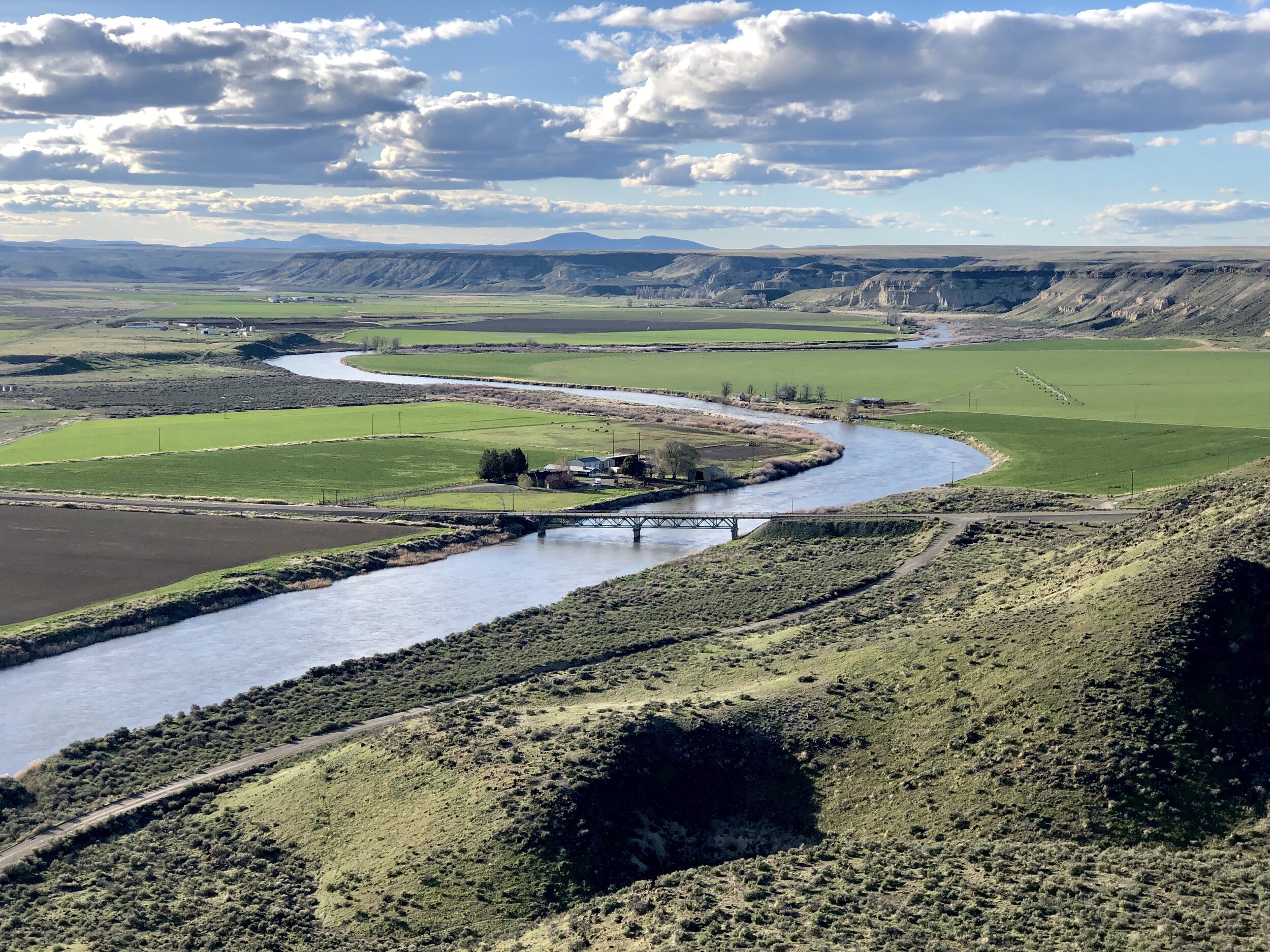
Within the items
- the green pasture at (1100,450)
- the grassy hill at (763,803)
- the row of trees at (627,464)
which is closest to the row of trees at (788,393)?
the green pasture at (1100,450)

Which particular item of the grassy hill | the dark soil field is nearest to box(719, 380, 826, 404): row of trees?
the dark soil field

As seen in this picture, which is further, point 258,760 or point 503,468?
point 503,468

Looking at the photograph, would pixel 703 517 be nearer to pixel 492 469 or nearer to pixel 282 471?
pixel 492 469

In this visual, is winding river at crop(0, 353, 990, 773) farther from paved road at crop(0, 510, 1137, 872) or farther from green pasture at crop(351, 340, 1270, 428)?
green pasture at crop(351, 340, 1270, 428)

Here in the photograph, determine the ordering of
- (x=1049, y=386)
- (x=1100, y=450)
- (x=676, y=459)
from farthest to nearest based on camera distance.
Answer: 1. (x=1049, y=386)
2. (x=1100, y=450)
3. (x=676, y=459)

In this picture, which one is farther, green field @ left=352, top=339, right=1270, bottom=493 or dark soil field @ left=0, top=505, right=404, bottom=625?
green field @ left=352, top=339, right=1270, bottom=493

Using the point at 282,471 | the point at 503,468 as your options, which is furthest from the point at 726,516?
the point at 282,471

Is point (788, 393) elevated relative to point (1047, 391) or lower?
lower
